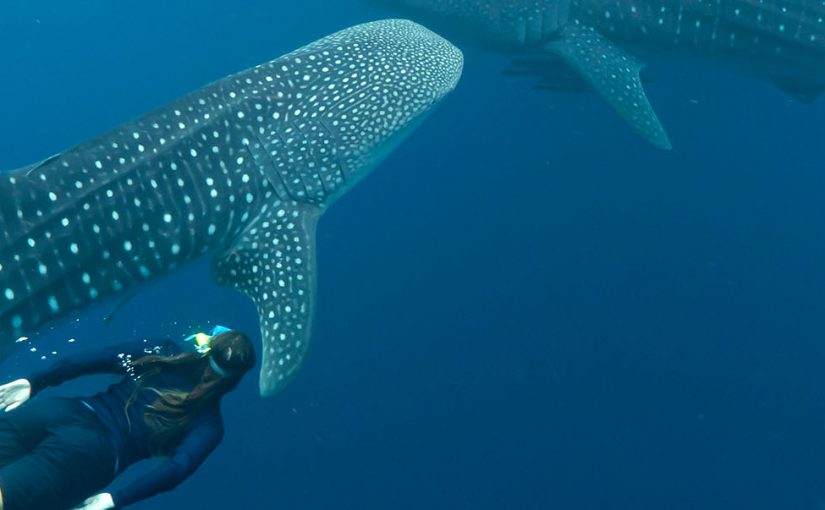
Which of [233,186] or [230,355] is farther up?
[233,186]

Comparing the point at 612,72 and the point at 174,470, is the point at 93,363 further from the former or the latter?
the point at 612,72

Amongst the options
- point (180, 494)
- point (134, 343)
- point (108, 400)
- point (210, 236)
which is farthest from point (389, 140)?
point (180, 494)

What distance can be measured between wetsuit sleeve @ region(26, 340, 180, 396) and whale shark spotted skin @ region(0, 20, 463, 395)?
490mm

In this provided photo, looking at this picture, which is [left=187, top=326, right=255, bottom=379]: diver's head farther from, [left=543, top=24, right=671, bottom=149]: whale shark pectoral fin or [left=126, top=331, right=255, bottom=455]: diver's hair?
[left=543, top=24, right=671, bottom=149]: whale shark pectoral fin

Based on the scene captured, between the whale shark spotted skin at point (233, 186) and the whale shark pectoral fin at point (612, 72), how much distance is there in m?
1.57

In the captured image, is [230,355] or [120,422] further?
[120,422]

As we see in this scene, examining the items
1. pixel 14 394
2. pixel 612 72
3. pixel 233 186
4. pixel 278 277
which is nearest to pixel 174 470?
pixel 14 394

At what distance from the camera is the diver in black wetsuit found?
10.5 ft

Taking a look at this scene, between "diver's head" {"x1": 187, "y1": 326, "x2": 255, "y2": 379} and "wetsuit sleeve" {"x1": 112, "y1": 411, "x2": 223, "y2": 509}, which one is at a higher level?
"diver's head" {"x1": 187, "y1": 326, "x2": 255, "y2": 379}

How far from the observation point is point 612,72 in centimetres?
Result: 646

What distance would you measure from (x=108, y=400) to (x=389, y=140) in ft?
9.34

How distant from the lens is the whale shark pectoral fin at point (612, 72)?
6254 mm

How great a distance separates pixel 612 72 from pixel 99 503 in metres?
5.65

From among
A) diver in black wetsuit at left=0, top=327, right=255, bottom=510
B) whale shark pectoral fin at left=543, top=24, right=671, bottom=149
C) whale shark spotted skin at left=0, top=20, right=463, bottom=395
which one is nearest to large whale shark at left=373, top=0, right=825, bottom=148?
whale shark pectoral fin at left=543, top=24, right=671, bottom=149
